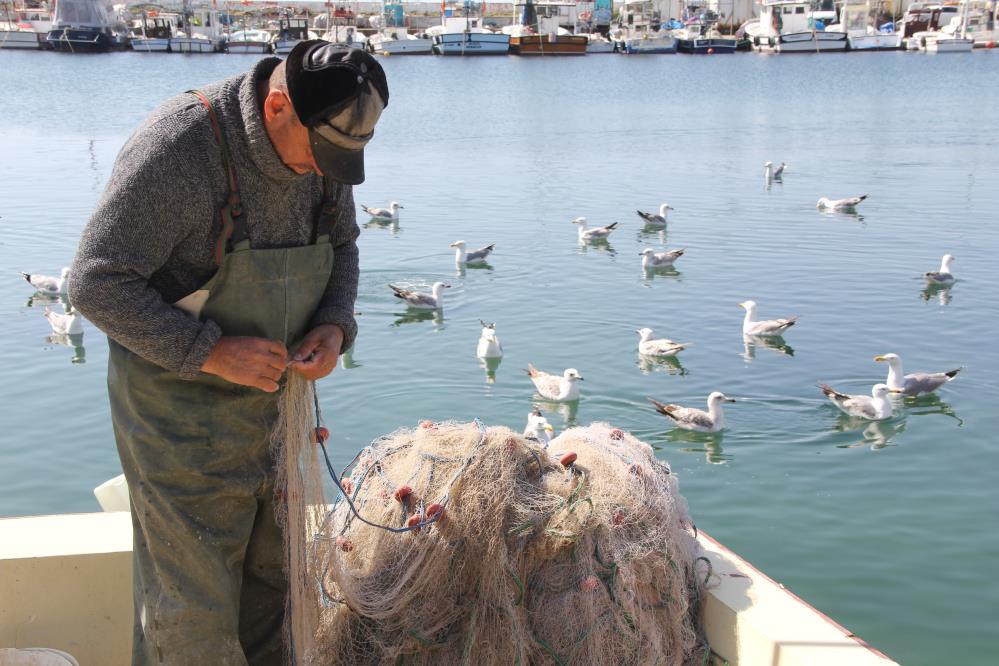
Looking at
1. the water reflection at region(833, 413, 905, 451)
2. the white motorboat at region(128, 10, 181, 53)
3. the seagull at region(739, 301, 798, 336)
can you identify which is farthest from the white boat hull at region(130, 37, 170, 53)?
the water reflection at region(833, 413, 905, 451)

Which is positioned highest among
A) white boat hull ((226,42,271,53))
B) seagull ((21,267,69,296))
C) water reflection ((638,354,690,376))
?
white boat hull ((226,42,271,53))

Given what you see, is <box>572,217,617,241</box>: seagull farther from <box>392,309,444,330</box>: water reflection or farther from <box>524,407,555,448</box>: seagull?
<box>524,407,555,448</box>: seagull

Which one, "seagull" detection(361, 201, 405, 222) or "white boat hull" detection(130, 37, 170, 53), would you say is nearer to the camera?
"seagull" detection(361, 201, 405, 222)

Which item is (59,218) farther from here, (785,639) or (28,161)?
(785,639)

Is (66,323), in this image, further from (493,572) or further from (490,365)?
(493,572)

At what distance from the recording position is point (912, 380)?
28.9 feet

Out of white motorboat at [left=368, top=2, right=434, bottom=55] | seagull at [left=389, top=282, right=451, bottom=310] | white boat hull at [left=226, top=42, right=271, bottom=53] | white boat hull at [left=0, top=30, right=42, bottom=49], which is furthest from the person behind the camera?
white motorboat at [left=368, top=2, right=434, bottom=55]

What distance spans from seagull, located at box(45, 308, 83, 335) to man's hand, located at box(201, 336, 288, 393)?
8.71 metres

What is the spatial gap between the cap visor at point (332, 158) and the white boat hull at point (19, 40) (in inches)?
2912

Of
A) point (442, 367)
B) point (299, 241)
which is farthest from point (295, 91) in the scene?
point (442, 367)

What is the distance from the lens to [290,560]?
2.99m

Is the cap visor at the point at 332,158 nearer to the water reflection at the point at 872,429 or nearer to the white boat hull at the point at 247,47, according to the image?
the water reflection at the point at 872,429

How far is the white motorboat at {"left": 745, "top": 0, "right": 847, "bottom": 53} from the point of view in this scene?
68812 mm

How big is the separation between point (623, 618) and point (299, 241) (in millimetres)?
1594
